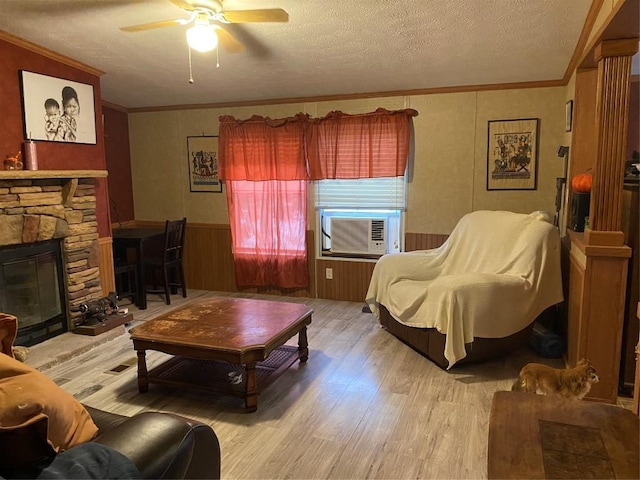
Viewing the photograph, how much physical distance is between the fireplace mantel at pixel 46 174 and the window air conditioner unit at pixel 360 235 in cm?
225

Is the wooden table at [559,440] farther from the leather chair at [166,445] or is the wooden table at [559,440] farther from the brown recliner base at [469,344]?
the brown recliner base at [469,344]

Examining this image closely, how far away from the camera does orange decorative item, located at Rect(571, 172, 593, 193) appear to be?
3090 millimetres

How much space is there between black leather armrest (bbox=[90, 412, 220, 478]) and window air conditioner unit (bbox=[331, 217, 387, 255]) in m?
3.44

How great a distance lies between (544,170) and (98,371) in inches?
154

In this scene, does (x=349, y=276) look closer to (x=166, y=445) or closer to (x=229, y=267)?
(x=229, y=267)

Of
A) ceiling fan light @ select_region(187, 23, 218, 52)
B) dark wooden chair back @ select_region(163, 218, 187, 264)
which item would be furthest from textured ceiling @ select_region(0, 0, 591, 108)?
dark wooden chair back @ select_region(163, 218, 187, 264)

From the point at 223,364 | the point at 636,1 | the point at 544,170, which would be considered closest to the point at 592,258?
the point at 636,1

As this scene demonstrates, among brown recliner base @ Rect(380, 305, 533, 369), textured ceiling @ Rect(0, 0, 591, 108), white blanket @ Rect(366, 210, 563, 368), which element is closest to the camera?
textured ceiling @ Rect(0, 0, 591, 108)

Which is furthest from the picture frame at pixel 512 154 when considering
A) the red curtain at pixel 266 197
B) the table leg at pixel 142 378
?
the table leg at pixel 142 378

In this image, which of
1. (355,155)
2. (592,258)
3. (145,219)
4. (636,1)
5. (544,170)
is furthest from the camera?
(145,219)

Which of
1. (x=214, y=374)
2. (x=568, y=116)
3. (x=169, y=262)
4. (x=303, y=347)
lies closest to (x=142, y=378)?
(x=214, y=374)

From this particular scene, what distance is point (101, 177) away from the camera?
4250mm

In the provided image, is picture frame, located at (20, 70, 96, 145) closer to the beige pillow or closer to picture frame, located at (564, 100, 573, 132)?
the beige pillow

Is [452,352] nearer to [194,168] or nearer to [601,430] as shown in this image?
[601,430]
